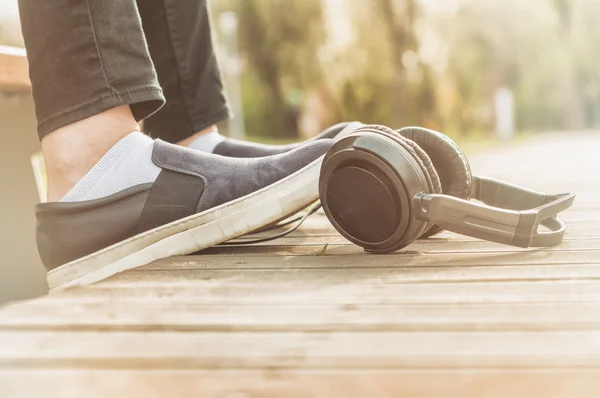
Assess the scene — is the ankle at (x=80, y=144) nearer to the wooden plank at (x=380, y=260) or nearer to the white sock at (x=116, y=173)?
the white sock at (x=116, y=173)

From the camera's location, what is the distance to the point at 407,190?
102 cm

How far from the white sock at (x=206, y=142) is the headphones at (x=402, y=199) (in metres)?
0.62

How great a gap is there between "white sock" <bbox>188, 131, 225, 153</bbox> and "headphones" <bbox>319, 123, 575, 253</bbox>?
623mm

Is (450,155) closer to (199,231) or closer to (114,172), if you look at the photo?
(199,231)

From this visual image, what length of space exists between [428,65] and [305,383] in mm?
13532

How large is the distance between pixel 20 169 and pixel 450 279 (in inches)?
60.1

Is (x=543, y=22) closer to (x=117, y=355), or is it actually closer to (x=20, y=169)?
(x=20, y=169)

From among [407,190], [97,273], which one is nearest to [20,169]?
[97,273]

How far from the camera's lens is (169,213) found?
1165 millimetres

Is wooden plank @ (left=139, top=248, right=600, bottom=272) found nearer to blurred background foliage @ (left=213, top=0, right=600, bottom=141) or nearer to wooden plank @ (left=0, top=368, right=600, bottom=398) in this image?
wooden plank @ (left=0, top=368, right=600, bottom=398)

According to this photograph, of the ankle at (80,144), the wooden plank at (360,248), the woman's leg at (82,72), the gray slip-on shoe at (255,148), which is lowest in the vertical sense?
the wooden plank at (360,248)

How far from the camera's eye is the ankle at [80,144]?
1.12 m

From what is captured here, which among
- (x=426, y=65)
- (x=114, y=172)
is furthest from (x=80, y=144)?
(x=426, y=65)

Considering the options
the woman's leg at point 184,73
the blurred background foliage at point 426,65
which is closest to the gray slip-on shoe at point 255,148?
the woman's leg at point 184,73
